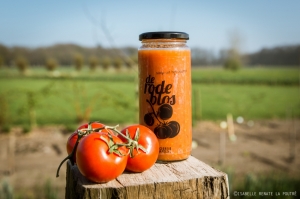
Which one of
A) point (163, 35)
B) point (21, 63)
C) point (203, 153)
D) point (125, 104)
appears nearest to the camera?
point (163, 35)

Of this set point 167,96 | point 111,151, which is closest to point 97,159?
point 111,151

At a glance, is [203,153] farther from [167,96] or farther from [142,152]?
[142,152]

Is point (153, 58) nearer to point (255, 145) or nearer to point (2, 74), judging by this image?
point (255, 145)

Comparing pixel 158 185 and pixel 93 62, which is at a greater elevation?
pixel 93 62

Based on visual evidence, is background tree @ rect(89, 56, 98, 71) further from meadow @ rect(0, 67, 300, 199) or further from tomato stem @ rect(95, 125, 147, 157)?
tomato stem @ rect(95, 125, 147, 157)

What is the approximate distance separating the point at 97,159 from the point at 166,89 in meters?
0.53

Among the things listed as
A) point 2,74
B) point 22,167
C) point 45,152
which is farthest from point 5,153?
point 2,74

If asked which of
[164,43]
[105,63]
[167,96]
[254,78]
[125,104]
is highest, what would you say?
[105,63]

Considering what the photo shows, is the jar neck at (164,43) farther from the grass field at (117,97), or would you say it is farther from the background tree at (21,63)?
the background tree at (21,63)

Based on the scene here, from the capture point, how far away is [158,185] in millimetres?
1697

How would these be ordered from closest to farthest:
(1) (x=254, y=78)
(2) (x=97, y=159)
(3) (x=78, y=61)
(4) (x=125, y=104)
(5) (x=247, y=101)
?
(2) (x=97, y=159) < (4) (x=125, y=104) < (5) (x=247, y=101) < (1) (x=254, y=78) < (3) (x=78, y=61)

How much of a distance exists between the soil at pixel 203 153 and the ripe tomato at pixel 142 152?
222 inches

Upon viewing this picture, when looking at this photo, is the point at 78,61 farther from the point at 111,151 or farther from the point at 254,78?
the point at 111,151

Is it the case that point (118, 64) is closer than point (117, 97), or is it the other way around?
point (117, 97)
